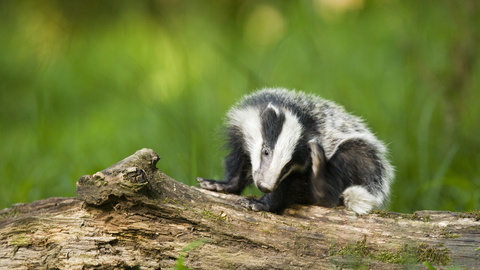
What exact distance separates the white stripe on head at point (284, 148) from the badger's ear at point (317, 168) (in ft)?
0.50

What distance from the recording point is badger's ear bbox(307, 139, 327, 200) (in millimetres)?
3443

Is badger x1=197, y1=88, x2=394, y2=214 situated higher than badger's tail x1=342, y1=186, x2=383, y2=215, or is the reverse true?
badger x1=197, y1=88, x2=394, y2=214

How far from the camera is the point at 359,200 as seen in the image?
3.35m

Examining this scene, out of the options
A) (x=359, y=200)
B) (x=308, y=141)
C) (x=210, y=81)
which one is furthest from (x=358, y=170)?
(x=210, y=81)

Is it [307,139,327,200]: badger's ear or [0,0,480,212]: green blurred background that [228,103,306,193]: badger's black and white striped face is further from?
[0,0,480,212]: green blurred background

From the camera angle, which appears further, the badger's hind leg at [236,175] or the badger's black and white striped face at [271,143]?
the badger's hind leg at [236,175]

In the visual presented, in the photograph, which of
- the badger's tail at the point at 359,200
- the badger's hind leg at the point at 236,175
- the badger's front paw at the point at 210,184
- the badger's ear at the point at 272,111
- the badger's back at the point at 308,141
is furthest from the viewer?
the badger's hind leg at the point at 236,175

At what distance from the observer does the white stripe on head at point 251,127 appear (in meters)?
3.42

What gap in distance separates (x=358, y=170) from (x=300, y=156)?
0.59 m

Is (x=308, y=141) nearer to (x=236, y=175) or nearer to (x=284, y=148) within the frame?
(x=284, y=148)

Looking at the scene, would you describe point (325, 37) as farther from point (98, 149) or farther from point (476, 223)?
point (476, 223)

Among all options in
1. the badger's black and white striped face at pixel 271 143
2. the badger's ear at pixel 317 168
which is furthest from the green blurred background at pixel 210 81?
the badger's ear at pixel 317 168

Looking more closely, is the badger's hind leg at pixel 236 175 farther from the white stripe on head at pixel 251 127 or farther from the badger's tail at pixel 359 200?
the badger's tail at pixel 359 200

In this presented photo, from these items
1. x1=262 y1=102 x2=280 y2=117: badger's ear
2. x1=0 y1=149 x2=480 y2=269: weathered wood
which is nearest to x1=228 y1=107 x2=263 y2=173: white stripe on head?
x1=262 y1=102 x2=280 y2=117: badger's ear
